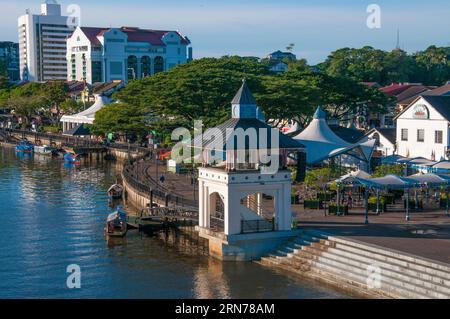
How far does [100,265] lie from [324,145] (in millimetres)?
28049

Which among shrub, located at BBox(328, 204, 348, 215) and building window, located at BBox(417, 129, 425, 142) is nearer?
shrub, located at BBox(328, 204, 348, 215)

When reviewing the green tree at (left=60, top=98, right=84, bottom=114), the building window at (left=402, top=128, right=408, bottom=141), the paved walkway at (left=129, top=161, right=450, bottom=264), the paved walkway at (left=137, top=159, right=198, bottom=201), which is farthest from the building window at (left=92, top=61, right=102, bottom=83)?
the paved walkway at (left=129, top=161, right=450, bottom=264)

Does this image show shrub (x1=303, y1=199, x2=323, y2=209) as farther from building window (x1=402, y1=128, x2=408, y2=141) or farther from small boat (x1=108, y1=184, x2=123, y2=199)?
building window (x1=402, y1=128, x2=408, y2=141)

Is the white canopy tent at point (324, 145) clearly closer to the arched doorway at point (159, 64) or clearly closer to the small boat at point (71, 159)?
the small boat at point (71, 159)

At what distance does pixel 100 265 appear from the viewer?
42.3 meters

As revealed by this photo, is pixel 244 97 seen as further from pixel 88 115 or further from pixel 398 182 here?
pixel 88 115

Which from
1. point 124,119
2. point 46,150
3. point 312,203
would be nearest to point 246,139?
point 312,203

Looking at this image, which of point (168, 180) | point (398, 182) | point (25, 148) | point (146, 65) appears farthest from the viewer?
point (146, 65)

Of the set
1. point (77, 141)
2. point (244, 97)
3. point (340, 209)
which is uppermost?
point (244, 97)

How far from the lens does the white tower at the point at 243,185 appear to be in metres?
42.2

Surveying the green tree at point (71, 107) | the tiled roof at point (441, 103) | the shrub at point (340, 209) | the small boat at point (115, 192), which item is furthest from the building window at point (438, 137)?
the green tree at point (71, 107)

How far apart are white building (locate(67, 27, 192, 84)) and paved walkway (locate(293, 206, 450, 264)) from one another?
482 ft

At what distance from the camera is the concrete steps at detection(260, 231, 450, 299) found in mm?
33812

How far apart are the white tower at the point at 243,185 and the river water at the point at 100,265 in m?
1.47
